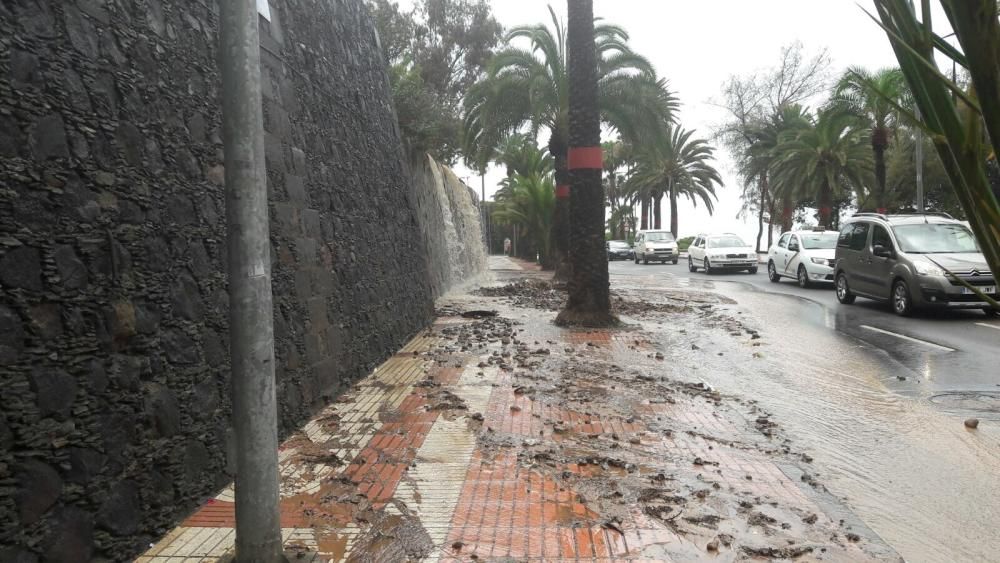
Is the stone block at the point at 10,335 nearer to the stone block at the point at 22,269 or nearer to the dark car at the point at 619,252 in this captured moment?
the stone block at the point at 22,269

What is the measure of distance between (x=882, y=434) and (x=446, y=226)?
1495cm

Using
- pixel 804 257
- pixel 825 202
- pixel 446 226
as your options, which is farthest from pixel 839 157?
pixel 446 226

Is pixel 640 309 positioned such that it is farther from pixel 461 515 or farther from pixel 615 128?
pixel 461 515

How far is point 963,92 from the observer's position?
1.15 m

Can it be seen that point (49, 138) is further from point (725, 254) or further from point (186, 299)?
point (725, 254)

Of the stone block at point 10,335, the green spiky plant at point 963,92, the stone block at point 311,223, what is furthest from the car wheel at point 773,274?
the green spiky plant at point 963,92

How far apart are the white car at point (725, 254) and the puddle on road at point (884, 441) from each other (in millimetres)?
16593

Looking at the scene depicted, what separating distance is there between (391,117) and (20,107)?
8.35 m

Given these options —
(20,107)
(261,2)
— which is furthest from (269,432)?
(261,2)

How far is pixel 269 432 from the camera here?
3059 mm

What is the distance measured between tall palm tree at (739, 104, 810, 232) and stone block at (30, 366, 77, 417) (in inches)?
1551

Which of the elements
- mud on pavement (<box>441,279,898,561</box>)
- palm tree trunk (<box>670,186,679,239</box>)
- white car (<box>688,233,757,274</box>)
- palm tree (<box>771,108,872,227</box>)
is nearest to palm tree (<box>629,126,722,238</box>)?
palm tree trunk (<box>670,186,679,239</box>)

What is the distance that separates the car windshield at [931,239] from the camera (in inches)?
488

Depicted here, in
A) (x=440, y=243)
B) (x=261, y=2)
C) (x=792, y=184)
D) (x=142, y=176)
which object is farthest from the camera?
(x=792, y=184)
